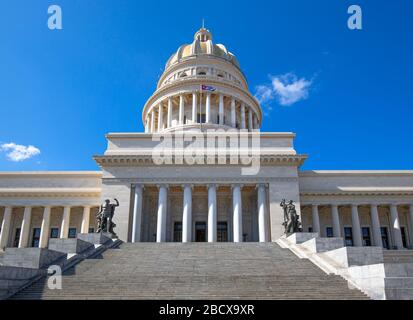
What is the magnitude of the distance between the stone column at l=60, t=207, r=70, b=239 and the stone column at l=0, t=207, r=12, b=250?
5293mm

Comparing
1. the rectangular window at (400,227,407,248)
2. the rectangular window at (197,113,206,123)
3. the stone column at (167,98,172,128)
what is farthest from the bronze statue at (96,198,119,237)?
the rectangular window at (400,227,407,248)

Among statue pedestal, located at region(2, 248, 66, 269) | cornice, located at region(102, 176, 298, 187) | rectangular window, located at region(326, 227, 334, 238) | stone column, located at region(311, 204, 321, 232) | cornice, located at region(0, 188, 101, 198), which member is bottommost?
statue pedestal, located at region(2, 248, 66, 269)

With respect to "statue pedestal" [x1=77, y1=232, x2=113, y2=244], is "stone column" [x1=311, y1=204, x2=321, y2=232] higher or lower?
higher

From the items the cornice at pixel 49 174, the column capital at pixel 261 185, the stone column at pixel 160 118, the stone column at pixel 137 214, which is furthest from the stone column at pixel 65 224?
the column capital at pixel 261 185

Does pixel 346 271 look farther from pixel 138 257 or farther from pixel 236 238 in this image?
pixel 236 238

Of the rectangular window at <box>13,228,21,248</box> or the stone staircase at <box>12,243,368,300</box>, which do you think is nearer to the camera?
the stone staircase at <box>12,243,368,300</box>

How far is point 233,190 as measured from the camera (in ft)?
102

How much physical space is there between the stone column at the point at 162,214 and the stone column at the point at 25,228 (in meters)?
14.0

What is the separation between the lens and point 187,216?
98.1 ft

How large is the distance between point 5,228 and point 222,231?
2191cm

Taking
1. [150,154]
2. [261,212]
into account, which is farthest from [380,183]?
[150,154]

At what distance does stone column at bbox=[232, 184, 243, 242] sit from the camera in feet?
96.3

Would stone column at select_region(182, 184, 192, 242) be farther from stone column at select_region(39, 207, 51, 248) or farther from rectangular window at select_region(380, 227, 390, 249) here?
rectangular window at select_region(380, 227, 390, 249)
